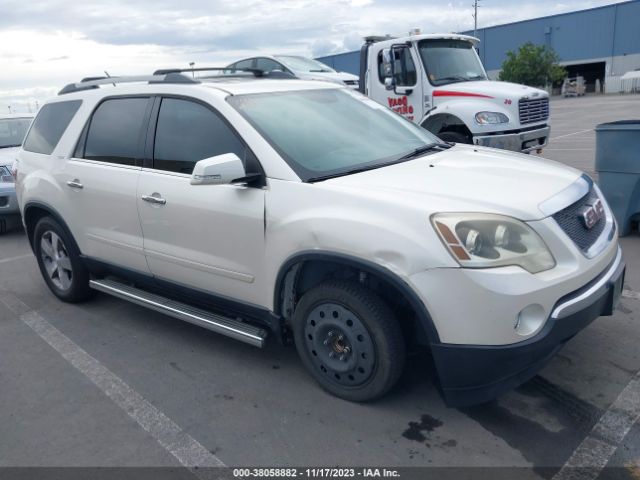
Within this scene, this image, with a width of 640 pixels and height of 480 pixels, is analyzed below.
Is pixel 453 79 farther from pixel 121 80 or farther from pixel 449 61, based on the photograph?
pixel 121 80

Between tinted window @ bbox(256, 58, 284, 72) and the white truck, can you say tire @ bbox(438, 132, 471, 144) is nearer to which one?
the white truck

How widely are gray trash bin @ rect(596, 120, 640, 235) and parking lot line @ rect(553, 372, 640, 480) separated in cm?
320

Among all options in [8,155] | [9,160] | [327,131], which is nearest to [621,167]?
[327,131]

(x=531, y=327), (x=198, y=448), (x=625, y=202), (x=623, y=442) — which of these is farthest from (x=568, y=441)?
(x=625, y=202)

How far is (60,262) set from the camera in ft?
16.8

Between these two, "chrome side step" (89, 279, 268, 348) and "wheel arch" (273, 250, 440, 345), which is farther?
"chrome side step" (89, 279, 268, 348)

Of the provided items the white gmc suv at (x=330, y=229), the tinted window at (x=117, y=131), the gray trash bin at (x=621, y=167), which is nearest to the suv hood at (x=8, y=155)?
the white gmc suv at (x=330, y=229)

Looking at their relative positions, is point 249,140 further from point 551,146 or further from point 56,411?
point 551,146

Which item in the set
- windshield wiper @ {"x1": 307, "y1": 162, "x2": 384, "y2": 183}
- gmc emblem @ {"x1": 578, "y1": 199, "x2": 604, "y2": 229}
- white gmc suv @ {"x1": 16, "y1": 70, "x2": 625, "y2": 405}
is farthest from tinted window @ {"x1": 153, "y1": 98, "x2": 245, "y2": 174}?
gmc emblem @ {"x1": 578, "y1": 199, "x2": 604, "y2": 229}

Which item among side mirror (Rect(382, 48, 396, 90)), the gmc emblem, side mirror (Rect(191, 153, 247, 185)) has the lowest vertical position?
the gmc emblem

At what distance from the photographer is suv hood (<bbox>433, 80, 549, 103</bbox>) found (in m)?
8.82

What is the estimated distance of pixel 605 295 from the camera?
308 cm

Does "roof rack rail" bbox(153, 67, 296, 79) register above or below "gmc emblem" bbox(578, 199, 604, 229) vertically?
above

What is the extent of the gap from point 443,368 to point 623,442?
94cm
